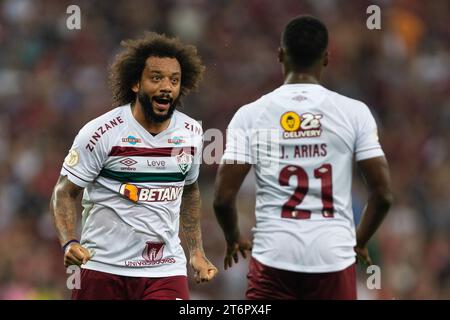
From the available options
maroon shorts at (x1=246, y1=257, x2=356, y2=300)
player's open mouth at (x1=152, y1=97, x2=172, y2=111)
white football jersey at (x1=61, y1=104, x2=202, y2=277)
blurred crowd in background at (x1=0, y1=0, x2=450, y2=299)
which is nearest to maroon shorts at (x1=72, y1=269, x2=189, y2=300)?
white football jersey at (x1=61, y1=104, x2=202, y2=277)

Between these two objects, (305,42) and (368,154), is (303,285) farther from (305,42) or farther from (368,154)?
(305,42)

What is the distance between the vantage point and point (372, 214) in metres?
6.41

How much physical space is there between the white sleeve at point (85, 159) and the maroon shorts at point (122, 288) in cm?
58

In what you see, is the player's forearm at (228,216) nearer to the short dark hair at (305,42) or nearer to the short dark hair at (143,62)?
the short dark hair at (305,42)

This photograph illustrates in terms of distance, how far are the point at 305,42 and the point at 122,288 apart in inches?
73.8

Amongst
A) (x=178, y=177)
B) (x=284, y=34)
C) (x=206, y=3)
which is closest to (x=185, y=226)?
(x=178, y=177)

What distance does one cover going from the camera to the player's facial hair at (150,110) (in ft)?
23.0

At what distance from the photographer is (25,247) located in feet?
42.9

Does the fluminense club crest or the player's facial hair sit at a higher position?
the player's facial hair

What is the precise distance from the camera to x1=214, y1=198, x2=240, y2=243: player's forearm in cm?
638

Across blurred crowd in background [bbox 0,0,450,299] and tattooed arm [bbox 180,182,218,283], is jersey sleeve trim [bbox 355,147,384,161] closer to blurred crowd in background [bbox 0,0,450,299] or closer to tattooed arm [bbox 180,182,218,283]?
tattooed arm [bbox 180,182,218,283]

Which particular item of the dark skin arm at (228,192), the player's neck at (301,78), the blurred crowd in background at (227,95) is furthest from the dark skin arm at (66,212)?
the blurred crowd in background at (227,95)

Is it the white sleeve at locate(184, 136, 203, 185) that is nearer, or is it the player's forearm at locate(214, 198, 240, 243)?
the player's forearm at locate(214, 198, 240, 243)
